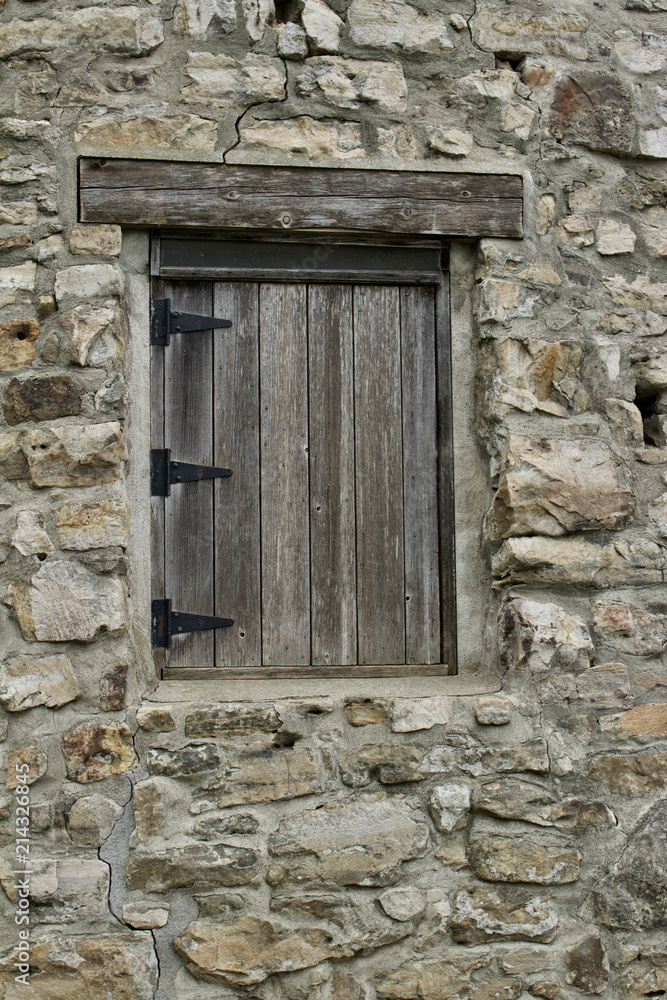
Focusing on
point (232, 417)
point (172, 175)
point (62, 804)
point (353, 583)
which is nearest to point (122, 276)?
point (172, 175)

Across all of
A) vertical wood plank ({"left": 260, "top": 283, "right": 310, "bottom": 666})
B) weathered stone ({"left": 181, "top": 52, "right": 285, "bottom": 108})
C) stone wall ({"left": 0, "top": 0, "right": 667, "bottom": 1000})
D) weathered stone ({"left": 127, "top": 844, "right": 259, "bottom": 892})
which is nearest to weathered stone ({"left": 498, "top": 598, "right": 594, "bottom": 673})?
stone wall ({"left": 0, "top": 0, "right": 667, "bottom": 1000})

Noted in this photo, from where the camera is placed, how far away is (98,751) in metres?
2.36

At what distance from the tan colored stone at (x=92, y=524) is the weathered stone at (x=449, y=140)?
144 centimetres

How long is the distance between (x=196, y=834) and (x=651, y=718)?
135 cm

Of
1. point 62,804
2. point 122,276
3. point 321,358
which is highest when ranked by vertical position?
point 122,276

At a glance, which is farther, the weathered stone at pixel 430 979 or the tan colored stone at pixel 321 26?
the tan colored stone at pixel 321 26

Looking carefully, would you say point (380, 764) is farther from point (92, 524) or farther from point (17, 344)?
point (17, 344)

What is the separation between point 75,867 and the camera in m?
2.31

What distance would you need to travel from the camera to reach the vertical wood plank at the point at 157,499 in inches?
103

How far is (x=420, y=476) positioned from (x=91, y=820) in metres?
1.39

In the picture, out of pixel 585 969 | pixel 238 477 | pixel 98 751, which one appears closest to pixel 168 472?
pixel 238 477

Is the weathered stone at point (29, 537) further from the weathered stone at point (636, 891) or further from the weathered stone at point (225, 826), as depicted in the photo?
the weathered stone at point (636, 891)

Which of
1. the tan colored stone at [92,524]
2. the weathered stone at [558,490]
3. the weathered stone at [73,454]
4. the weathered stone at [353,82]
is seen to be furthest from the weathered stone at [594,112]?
the tan colored stone at [92,524]

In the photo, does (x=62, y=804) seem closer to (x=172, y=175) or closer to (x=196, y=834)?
(x=196, y=834)
